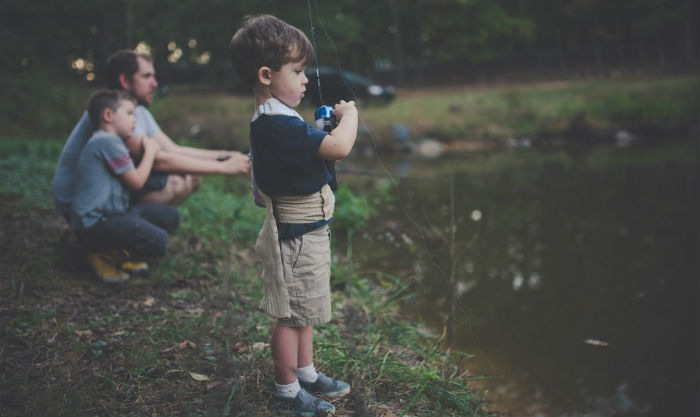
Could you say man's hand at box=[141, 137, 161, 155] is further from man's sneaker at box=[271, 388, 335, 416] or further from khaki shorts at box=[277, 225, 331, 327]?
man's sneaker at box=[271, 388, 335, 416]

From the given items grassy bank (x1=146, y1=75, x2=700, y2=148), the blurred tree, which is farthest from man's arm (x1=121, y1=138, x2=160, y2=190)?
grassy bank (x1=146, y1=75, x2=700, y2=148)

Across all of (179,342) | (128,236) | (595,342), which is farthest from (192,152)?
(595,342)

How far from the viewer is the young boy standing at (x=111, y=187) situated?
2.87m

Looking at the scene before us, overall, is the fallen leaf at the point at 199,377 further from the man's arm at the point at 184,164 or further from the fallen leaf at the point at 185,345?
the man's arm at the point at 184,164

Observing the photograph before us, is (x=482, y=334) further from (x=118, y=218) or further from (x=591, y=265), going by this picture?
(x=118, y=218)

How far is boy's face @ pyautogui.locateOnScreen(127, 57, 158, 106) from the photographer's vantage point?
11.1 feet

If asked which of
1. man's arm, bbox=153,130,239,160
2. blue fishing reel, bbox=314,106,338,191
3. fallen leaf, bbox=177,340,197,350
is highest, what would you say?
blue fishing reel, bbox=314,106,338,191

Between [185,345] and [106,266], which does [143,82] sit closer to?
[106,266]

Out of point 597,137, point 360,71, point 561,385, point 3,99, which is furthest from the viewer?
point 360,71

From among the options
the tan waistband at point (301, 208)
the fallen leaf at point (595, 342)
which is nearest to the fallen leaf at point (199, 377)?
the tan waistband at point (301, 208)

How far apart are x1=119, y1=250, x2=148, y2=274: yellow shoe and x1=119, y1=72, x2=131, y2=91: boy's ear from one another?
3.43 ft

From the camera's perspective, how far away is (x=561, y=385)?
2553mm

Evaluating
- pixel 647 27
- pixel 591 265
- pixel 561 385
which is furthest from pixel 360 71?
pixel 561 385

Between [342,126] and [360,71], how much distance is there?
2222 centimetres
